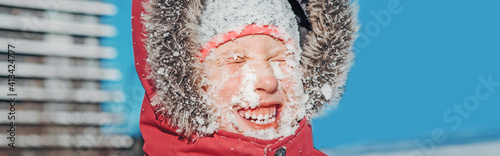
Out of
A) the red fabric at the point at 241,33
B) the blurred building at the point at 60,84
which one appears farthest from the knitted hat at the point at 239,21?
the blurred building at the point at 60,84

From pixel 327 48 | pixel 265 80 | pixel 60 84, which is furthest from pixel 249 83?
pixel 60 84

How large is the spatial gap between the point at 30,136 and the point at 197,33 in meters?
6.20

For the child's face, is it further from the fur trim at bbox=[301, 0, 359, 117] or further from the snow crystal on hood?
the fur trim at bbox=[301, 0, 359, 117]

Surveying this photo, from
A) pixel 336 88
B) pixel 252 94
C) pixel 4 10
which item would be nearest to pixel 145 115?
pixel 252 94

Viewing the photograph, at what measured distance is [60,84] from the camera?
6051 millimetres

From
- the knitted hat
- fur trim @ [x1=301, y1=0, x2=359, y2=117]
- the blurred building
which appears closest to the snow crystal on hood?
the knitted hat

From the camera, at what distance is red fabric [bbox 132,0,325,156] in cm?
97

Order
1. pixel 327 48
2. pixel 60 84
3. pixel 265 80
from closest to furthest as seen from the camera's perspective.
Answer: pixel 265 80, pixel 327 48, pixel 60 84

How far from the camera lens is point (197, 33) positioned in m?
0.97

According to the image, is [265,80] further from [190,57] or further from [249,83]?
[190,57]

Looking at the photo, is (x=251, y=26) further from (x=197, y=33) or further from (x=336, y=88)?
(x=336, y=88)

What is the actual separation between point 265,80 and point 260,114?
9 centimetres

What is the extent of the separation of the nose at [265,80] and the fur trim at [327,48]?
0.59 ft

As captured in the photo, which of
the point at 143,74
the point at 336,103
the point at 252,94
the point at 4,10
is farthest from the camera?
the point at 4,10
